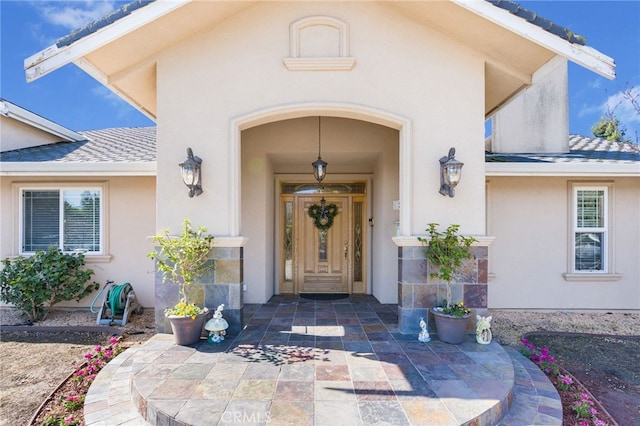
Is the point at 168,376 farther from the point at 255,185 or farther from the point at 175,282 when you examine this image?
the point at 255,185

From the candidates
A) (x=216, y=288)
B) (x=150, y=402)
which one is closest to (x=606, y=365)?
(x=216, y=288)

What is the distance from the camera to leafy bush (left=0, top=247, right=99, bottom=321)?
5.83 meters

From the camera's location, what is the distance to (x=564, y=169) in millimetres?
6180

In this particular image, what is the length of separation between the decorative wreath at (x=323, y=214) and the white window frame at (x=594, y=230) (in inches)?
193

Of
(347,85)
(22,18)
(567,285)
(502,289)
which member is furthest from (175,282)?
(22,18)

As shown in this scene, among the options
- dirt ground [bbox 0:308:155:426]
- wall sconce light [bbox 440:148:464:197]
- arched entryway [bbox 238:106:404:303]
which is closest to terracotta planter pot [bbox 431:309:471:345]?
wall sconce light [bbox 440:148:464:197]

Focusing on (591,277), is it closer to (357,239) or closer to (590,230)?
(590,230)

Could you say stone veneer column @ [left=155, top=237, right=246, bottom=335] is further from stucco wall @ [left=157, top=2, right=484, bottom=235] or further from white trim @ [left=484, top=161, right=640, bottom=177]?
white trim @ [left=484, top=161, right=640, bottom=177]

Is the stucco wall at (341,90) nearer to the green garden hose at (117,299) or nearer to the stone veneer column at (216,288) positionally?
the stone veneer column at (216,288)

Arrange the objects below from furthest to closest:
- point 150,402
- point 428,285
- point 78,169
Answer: point 78,169 < point 428,285 < point 150,402

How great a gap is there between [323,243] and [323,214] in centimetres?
69

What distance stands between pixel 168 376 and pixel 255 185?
4.00 meters

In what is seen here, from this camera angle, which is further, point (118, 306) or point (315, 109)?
point (118, 306)

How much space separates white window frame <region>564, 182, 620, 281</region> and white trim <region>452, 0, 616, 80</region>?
3.22 m
